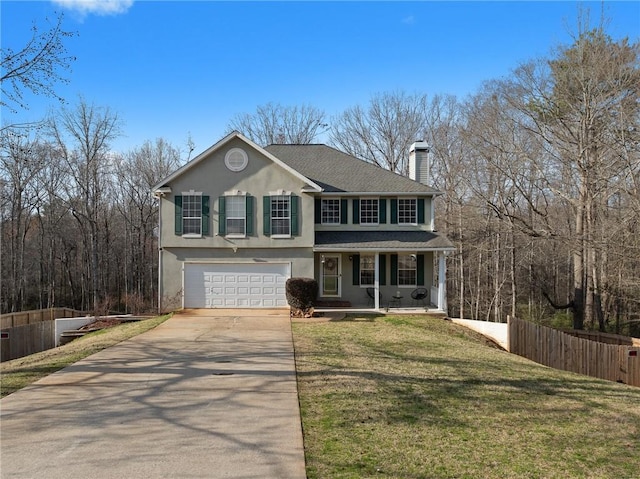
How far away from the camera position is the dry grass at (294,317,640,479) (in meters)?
5.77

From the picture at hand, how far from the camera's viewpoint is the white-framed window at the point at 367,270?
2028 cm

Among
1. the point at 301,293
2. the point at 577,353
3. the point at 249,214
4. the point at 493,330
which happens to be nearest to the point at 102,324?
the point at 249,214

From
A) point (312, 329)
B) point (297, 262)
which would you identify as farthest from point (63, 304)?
point (312, 329)

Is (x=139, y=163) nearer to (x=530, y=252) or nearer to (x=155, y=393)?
(x=530, y=252)

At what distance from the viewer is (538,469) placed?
5727 millimetres

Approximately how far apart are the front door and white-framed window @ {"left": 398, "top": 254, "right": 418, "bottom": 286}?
98.4 inches

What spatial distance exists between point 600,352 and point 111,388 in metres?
12.5

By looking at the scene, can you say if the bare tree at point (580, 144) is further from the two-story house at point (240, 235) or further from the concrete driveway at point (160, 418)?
the concrete driveway at point (160, 418)

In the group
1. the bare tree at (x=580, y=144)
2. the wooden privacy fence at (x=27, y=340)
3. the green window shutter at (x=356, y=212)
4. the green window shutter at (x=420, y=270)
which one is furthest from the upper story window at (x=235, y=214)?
the bare tree at (x=580, y=144)

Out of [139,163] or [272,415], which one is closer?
[272,415]

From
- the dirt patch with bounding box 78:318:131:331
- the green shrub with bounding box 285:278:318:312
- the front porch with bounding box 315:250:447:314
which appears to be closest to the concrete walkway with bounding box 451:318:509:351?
the front porch with bounding box 315:250:447:314

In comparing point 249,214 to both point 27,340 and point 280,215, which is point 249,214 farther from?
point 27,340

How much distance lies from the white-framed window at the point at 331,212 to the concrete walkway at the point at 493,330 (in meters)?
6.24

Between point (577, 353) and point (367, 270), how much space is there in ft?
27.5
